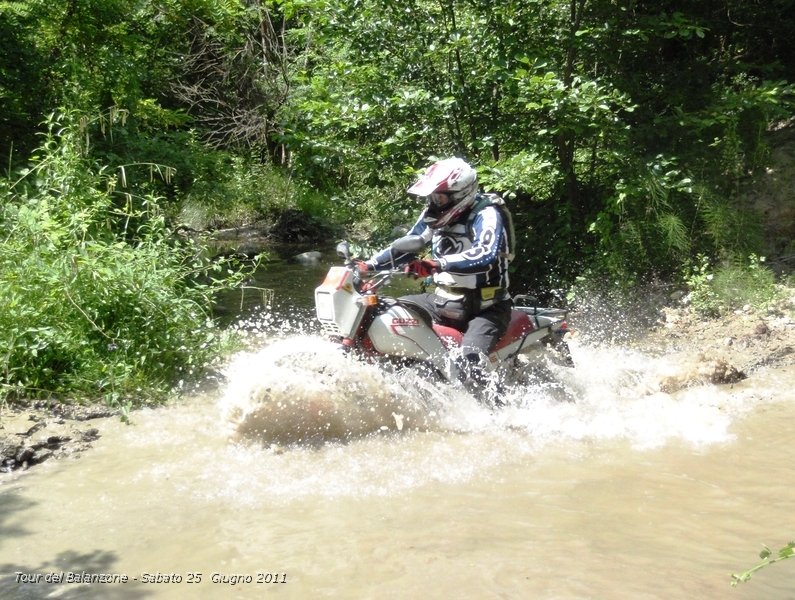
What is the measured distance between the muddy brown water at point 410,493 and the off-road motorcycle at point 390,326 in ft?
0.67

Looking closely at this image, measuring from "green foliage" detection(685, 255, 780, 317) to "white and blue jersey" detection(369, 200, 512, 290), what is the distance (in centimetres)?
348

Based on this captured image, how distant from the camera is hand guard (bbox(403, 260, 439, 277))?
6.13 m

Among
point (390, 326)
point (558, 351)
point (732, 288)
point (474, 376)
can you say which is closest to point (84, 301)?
point (390, 326)

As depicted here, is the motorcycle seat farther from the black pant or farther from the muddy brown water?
the muddy brown water

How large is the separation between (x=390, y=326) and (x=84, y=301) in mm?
2737

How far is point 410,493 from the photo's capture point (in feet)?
16.0

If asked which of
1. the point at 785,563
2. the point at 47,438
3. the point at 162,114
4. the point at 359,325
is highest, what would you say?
the point at 162,114

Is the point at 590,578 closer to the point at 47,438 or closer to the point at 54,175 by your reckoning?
the point at 47,438

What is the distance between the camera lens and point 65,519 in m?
4.56

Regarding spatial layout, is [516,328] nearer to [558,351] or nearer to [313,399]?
[558,351]

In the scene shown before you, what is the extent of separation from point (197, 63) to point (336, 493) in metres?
20.8

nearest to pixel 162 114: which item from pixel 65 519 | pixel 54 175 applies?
pixel 54 175

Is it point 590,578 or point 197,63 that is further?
point 197,63

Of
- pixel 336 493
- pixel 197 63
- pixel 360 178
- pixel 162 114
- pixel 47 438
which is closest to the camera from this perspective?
pixel 336 493
